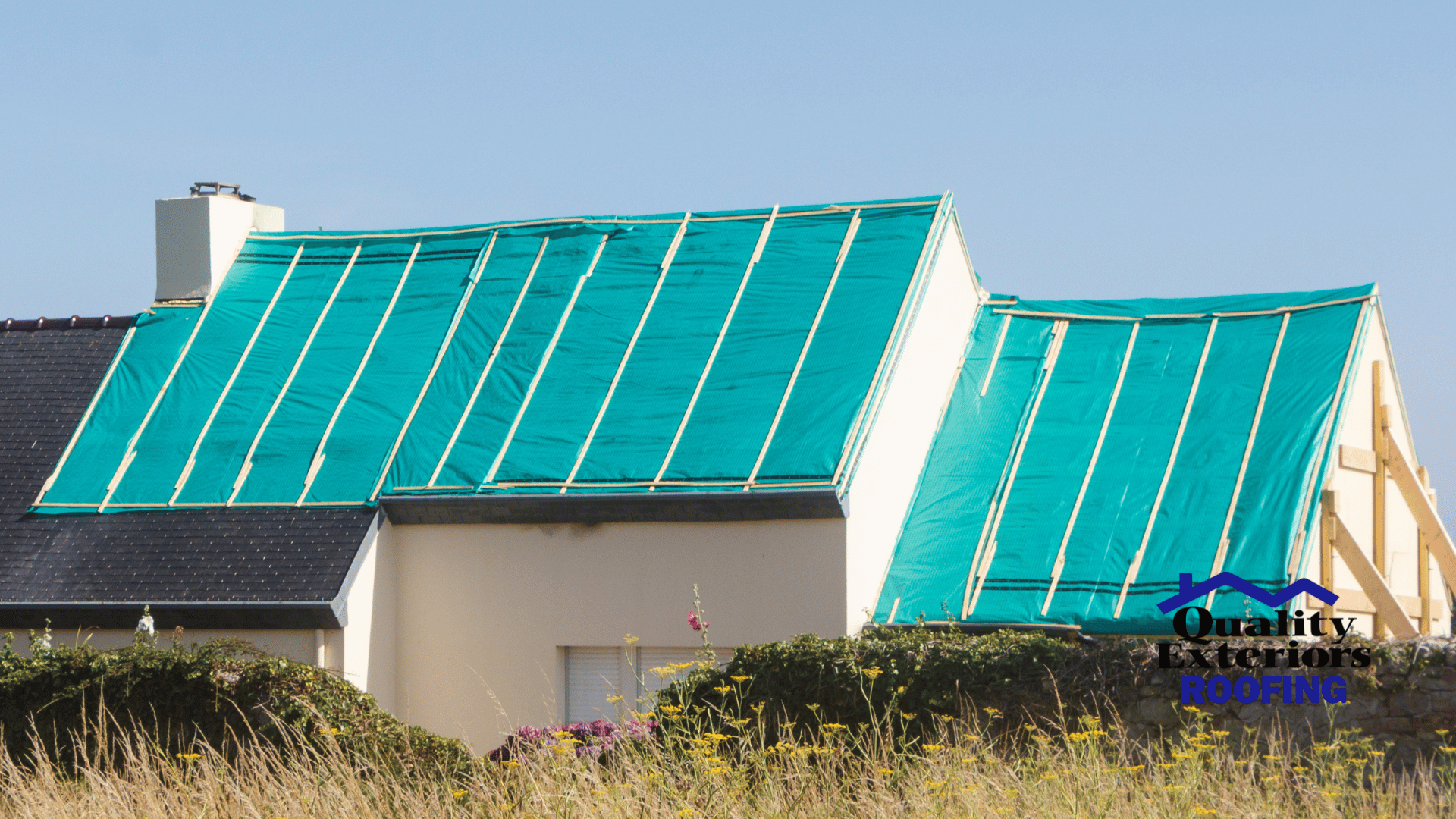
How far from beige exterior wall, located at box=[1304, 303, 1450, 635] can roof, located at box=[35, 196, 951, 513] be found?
4.31 m

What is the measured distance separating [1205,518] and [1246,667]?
3.61 metres

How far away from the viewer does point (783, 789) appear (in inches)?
270

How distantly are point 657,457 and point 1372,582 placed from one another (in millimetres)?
6397

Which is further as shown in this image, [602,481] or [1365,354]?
[1365,354]

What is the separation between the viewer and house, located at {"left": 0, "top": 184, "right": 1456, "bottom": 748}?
1244 cm

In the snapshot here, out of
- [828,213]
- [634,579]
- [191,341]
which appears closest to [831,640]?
[634,579]

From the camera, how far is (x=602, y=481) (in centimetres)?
1288

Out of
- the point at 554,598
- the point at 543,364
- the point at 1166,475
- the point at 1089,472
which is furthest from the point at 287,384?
the point at 1166,475

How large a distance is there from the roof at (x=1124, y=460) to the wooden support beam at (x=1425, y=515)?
1.40m

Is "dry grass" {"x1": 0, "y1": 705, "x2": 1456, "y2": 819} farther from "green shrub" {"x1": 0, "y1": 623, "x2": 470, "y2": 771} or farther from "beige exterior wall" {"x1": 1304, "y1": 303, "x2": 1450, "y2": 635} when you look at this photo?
"beige exterior wall" {"x1": 1304, "y1": 303, "x2": 1450, "y2": 635}

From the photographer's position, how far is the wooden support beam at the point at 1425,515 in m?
13.8

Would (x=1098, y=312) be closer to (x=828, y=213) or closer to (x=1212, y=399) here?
(x=1212, y=399)

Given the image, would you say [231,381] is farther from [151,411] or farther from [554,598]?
[554,598]

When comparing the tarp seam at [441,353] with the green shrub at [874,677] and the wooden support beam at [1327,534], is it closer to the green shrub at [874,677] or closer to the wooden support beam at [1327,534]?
the green shrub at [874,677]
